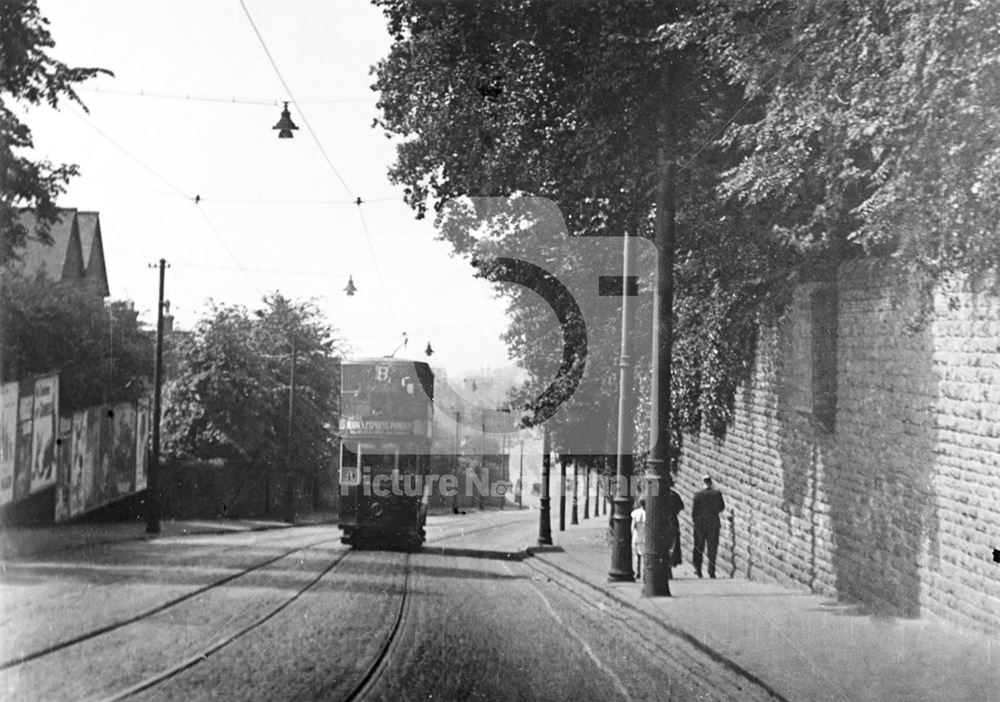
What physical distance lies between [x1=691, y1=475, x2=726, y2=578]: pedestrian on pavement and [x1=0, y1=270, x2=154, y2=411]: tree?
399 inches

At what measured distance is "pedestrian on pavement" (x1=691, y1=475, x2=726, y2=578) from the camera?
61.3ft

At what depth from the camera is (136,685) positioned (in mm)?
9141

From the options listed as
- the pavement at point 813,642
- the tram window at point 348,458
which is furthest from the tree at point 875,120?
the tram window at point 348,458

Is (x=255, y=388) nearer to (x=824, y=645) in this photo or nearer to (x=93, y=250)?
(x=93, y=250)

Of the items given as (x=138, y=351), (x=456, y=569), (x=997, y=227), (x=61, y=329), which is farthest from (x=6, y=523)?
(x=997, y=227)

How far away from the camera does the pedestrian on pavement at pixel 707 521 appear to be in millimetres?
18672

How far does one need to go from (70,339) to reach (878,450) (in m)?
13.3

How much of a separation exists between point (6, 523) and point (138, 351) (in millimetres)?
4548

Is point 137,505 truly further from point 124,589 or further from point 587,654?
point 587,654

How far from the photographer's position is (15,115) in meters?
13.8

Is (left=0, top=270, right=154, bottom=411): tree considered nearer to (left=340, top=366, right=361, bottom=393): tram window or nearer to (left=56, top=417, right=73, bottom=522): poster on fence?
(left=56, top=417, right=73, bottom=522): poster on fence

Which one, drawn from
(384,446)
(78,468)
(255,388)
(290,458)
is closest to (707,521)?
(384,446)

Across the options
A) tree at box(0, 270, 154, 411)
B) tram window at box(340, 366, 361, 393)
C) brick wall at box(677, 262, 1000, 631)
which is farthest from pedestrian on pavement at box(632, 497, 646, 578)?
tree at box(0, 270, 154, 411)

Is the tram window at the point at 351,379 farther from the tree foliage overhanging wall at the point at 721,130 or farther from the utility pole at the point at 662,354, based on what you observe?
the utility pole at the point at 662,354
